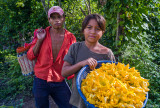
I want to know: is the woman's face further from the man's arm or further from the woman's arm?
the man's arm

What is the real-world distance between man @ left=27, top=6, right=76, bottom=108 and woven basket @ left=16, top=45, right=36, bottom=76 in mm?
93

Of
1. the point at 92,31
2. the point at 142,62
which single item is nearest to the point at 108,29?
the point at 142,62

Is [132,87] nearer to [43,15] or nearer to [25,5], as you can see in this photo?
[43,15]

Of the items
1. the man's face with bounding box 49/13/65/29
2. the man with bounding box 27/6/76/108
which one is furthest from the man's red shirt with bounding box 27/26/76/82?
the man's face with bounding box 49/13/65/29

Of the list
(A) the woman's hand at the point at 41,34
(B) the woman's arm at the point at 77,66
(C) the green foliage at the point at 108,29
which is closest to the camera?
(B) the woman's arm at the point at 77,66

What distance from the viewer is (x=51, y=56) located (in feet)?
6.93

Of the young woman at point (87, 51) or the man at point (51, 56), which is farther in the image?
the man at point (51, 56)

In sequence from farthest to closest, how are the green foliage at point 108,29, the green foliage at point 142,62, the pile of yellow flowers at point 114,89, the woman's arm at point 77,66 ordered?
the green foliage at point 142,62 → the green foliage at point 108,29 → the woman's arm at point 77,66 → the pile of yellow flowers at point 114,89

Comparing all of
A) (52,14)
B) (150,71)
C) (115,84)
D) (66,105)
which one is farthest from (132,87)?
(150,71)

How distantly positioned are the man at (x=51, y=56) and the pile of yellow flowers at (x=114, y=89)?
0.95 m

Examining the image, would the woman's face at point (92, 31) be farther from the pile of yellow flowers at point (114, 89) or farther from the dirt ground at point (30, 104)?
the dirt ground at point (30, 104)

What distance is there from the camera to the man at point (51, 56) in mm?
2092

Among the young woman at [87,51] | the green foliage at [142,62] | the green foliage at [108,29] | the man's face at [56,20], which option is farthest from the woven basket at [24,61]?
the green foliage at [142,62]

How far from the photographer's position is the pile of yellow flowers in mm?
1045
